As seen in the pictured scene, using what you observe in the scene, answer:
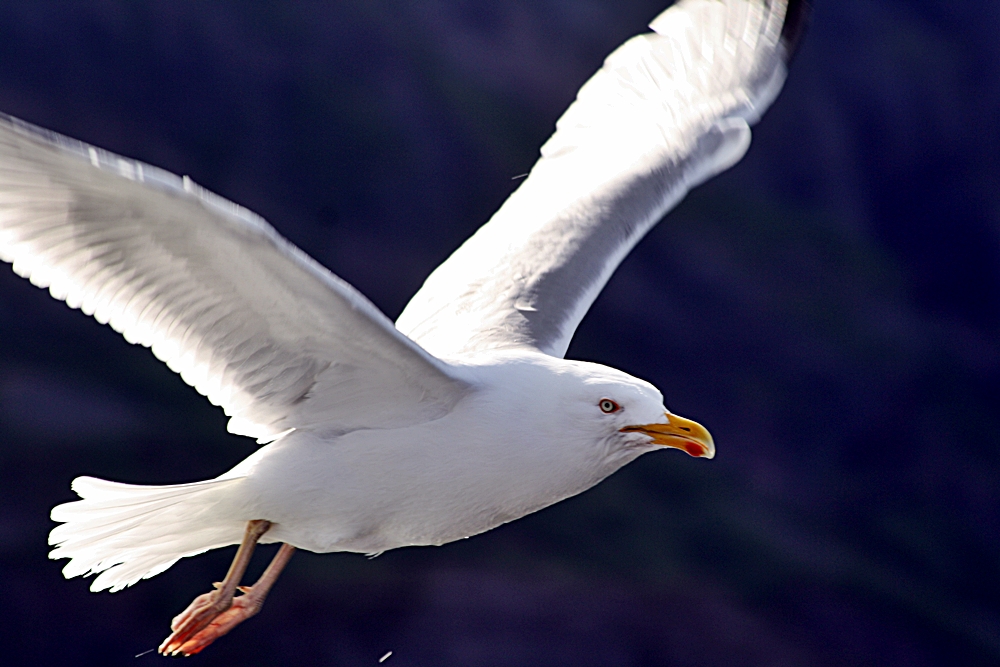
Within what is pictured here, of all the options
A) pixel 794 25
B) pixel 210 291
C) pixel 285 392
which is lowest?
pixel 285 392

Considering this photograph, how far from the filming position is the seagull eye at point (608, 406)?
235 centimetres

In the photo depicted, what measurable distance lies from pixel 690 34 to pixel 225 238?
2340 mm

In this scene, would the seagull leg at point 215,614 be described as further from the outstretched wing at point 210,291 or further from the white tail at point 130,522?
the outstretched wing at point 210,291

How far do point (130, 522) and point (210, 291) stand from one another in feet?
1.99

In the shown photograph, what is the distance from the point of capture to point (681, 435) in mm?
2344

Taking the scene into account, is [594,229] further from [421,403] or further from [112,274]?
[112,274]

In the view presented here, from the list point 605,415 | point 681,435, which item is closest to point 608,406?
point 605,415

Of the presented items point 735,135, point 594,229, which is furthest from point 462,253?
point 735,135

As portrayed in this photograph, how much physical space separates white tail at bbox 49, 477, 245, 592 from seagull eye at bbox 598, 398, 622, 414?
0.83 m

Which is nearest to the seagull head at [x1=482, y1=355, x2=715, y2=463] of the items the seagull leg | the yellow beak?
the yellow beak

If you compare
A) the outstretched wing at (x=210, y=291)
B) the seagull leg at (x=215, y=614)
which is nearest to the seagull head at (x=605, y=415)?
the outstretched wing at (x=210, y=291)

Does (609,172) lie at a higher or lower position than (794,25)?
lower

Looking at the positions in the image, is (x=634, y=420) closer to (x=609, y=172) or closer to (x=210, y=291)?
(x=210, y=291)

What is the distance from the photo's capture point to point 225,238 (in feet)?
6.68
